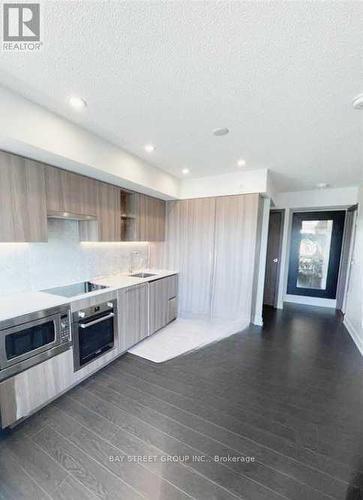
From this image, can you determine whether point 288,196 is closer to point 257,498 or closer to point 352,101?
point 352,101

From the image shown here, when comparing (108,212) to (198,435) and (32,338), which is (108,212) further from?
(198,435)

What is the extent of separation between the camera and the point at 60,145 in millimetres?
2008

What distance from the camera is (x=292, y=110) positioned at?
1832 millimetres

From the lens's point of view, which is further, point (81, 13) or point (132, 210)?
point (132, 210)

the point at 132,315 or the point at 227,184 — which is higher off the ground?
the point at 227,184

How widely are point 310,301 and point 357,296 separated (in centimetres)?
194

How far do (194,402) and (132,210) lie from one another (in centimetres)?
279

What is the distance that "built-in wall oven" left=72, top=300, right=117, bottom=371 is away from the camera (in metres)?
2.17

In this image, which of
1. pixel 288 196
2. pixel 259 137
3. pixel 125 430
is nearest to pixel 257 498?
pixel 125 430

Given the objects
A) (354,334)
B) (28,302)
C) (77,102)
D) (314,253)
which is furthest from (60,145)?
(314,253)

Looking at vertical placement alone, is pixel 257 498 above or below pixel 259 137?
below

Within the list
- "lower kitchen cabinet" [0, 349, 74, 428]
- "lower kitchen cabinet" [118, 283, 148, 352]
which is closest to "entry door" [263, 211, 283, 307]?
"lower kitchen cabinet" [118, 283, 148, 352]

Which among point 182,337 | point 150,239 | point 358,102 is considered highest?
point 358,102

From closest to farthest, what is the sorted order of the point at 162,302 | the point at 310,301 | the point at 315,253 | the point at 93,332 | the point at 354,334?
the point at 93,332 → the point at 354,334 → the point at 162,302 → the point at 315,253 → the point at 310,301
